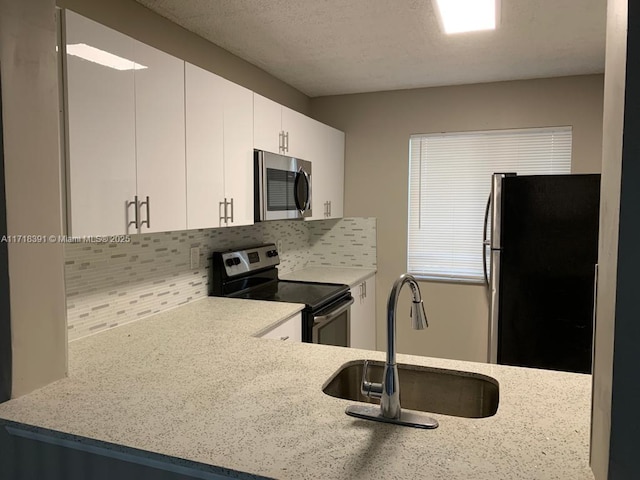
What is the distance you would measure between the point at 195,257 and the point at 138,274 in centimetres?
46

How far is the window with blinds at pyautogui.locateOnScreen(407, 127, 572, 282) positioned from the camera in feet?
A: 11.9

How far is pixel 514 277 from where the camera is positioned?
287 cm

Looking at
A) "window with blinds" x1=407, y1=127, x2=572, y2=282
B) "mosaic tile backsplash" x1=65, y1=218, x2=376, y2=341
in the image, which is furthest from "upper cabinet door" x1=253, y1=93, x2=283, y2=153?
"window with blinds" x1=407, y1=127, x2=572, y2=282

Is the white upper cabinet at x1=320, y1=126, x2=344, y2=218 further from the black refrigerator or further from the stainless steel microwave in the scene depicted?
the black refrigerator

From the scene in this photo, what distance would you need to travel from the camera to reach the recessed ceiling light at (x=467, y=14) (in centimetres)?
223

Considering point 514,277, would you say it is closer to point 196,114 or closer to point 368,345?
point 368,345

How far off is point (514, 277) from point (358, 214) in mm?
1593

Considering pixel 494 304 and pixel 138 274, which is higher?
pixel 138 274

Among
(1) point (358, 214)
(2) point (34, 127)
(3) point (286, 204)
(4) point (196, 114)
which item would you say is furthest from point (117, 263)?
(1) point (358, 214)

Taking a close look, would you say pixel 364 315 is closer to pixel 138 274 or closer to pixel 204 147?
pixel 138 274

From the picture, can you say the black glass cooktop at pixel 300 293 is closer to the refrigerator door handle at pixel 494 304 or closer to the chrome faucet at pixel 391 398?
the refrigerator door handle at pixel 494 304

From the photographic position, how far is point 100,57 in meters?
1.62

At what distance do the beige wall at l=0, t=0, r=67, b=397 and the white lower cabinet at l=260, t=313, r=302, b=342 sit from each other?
0.93 meters

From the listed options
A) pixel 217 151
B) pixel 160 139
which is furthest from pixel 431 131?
pixel 160 139
